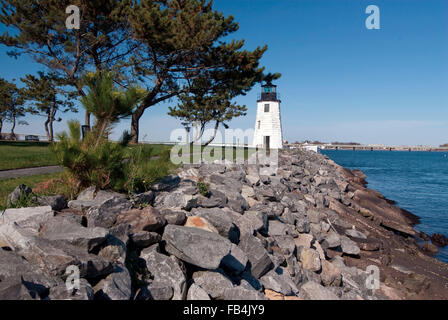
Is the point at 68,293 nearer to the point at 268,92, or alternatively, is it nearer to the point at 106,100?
the point at 106,100

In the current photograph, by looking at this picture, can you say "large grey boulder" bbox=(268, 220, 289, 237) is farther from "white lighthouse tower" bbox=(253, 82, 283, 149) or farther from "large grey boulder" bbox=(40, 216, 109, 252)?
"white lighthouse tower" bbox=(253, 82, 283, 149)

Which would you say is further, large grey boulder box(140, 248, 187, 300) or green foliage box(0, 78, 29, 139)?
green foliage box(0, 78, 29, 139)

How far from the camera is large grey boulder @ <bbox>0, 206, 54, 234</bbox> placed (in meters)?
3.84

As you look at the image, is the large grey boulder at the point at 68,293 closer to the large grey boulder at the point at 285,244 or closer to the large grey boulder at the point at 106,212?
the large grey boulder at the point at 106,212

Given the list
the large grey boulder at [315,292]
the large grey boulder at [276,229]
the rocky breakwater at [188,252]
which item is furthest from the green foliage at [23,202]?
the large grey boulder at [276,229]

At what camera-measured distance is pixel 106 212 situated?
14.4ft

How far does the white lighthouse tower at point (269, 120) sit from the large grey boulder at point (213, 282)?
30179 mm

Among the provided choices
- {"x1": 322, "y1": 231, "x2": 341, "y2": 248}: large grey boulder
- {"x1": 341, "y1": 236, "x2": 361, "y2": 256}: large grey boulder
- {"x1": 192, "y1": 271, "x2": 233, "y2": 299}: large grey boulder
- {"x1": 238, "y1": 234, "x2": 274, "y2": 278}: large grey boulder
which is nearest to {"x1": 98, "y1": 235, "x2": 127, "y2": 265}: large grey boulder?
{"x1": 192, "y1": 271, "x2": 233, "y2": 299}: large grey boulder

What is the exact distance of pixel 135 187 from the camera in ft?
19.4

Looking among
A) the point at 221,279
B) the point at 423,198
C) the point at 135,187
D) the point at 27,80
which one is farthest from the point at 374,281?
the point at 27,80

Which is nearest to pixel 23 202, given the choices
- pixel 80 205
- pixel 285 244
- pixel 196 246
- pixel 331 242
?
pixel 80 205

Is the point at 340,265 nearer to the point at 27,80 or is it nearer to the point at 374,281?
the point at 374,281

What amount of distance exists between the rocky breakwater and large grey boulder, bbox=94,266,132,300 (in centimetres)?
1

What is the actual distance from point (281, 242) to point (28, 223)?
5.38 metres
